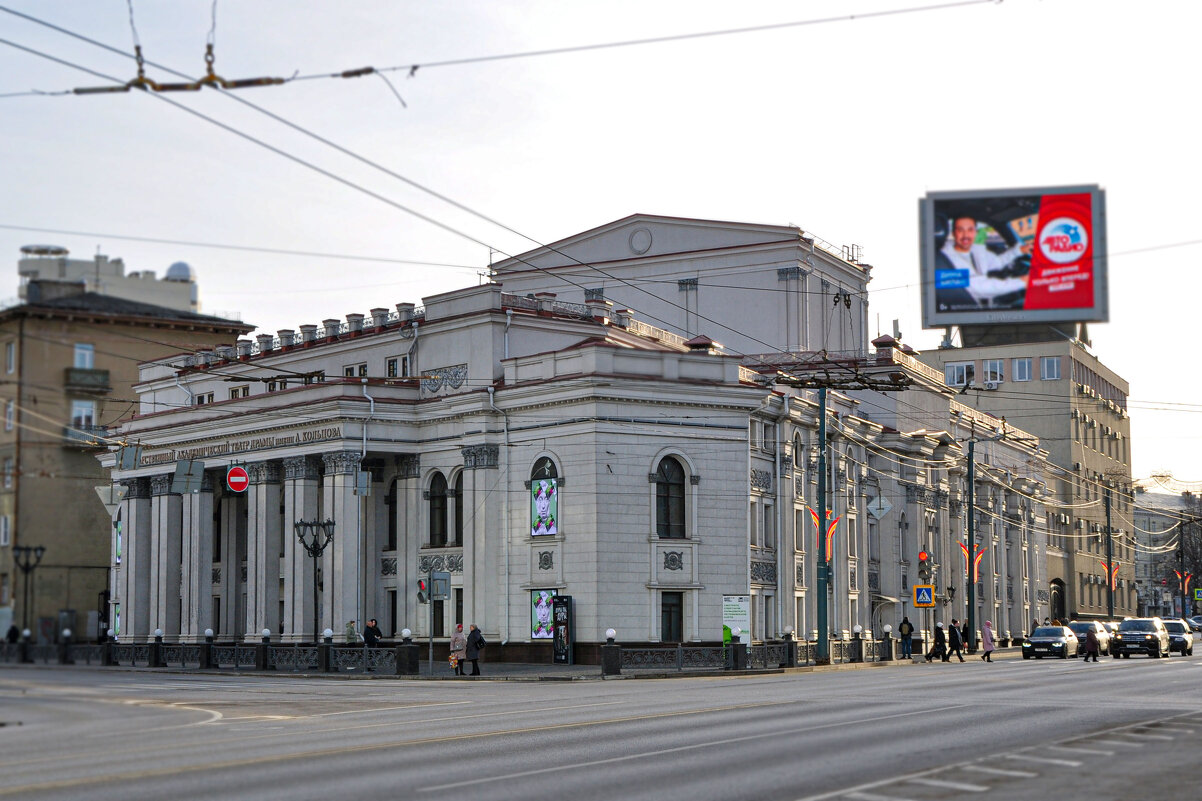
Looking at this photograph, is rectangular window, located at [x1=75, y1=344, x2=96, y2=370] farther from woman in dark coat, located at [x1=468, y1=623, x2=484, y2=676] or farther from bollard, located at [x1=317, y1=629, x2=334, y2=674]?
bollard, located at [x1=317, y1=629, x2=334, y2=674]

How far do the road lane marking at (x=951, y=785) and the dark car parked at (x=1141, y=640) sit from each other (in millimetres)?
51061

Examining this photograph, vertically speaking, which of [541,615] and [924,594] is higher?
[924,594]

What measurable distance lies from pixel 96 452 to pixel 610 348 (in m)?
37.4

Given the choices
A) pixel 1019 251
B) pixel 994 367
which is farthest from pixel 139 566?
pixel 994 367

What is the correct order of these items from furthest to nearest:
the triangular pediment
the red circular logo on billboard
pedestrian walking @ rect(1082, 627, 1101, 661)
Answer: the triangular pediment → pedestrian walking @ rect(1082, 627, 1101, 661) → the red circular logo on billboard

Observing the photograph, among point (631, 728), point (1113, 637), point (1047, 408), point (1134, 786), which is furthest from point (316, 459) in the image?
point (1047, 408)

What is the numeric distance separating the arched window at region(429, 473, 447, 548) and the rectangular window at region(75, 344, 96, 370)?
45496 millimetres

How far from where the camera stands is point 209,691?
38.7 metres

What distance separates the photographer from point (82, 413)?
A: 54.9ft

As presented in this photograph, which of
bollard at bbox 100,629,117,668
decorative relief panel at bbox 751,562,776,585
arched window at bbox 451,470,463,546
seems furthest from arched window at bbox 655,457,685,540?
bollard at bbox 100,629,117,668

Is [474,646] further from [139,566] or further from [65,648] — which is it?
[65,648]

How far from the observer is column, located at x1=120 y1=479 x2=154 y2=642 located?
6844 centimetres

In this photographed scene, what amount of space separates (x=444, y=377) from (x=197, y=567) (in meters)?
14.3

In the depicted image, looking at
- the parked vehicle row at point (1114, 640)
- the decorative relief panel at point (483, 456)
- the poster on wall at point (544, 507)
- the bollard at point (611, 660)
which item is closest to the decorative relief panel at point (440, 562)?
the decorative relief panel at point (483, 456)
